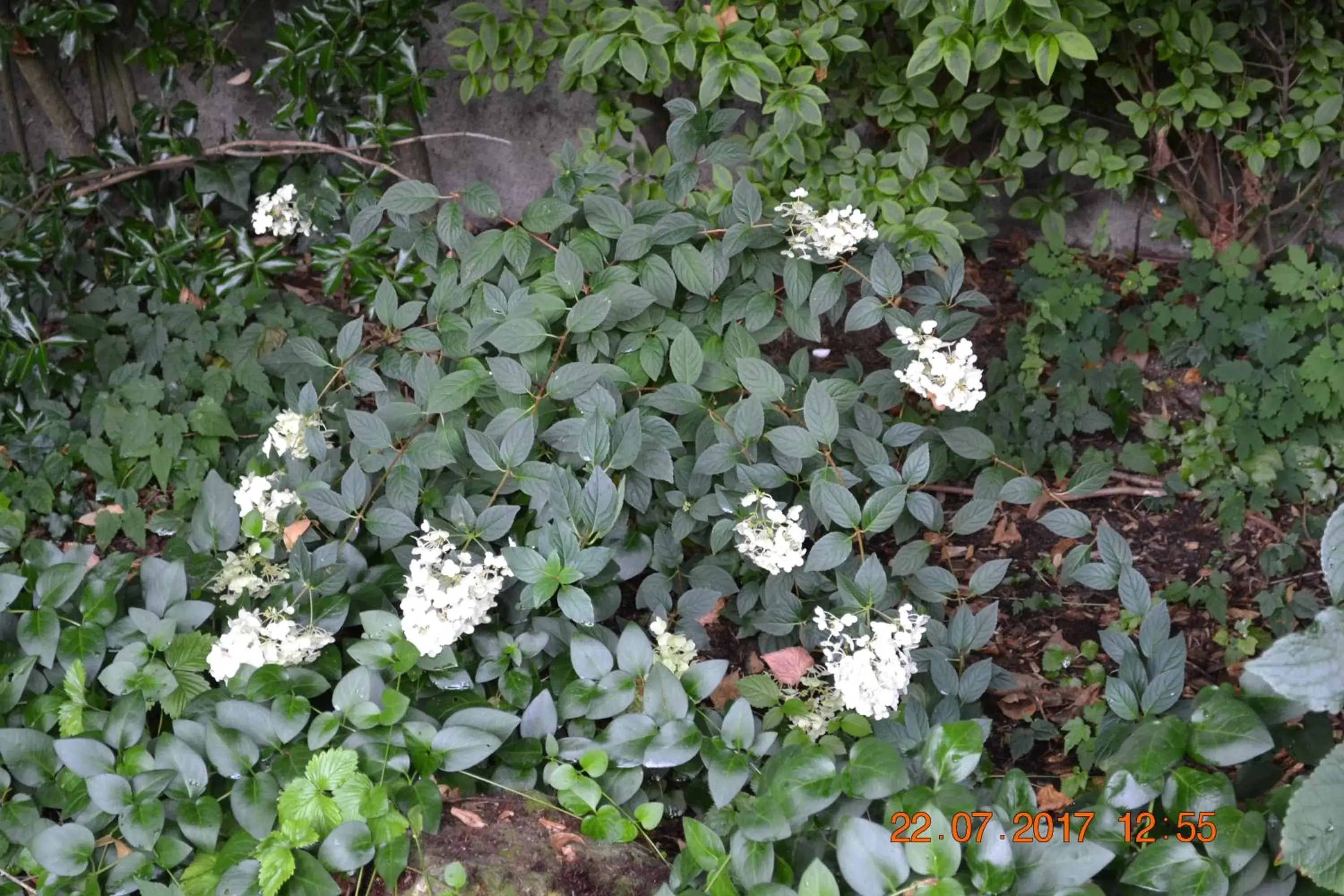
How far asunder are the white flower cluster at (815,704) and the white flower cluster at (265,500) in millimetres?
1081

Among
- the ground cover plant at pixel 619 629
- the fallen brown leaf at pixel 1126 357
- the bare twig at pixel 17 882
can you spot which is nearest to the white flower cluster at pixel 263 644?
the ground cover plant at pixel 619 629

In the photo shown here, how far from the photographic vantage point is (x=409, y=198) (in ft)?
7.97

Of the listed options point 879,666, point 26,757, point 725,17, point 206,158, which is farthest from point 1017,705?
point 206,158

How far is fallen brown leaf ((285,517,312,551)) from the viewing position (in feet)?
7.52

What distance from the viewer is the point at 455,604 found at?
1.92 m

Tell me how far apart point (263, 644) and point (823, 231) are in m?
1.35

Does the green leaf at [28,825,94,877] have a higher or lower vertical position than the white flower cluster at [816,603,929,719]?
lower

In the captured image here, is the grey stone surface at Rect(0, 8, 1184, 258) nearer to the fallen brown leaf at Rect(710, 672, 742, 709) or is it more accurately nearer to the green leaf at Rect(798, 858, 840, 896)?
the fallen brown leaf at Rect(710, 672, 742, 709)

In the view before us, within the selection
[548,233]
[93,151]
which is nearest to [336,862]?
[548,233]

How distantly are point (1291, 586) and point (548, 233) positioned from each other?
2.00 metres

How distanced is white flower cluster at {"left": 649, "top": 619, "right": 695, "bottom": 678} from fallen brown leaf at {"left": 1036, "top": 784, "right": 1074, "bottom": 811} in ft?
2.49

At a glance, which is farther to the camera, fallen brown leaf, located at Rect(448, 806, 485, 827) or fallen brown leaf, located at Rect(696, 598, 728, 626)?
fallen brown leaf, located at Rect(696, 598, 728, 626)

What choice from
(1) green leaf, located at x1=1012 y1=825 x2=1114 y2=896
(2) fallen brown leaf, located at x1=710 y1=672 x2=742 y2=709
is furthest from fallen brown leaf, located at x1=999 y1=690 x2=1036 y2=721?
(1) green leaf, located at x1=1012 y1=825 x2=1114 y2=896

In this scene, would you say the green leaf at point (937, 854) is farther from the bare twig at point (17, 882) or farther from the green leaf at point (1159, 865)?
the bare twig at point (17, 882)
